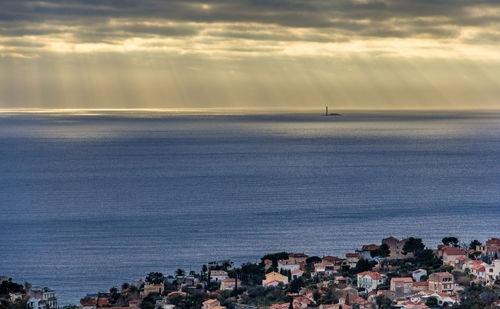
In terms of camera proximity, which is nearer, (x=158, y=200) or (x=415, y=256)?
(x=415, y=256)

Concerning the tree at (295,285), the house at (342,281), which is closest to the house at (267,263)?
the tree at (295,285)

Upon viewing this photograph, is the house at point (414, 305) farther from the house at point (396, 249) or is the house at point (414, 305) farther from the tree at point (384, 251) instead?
the tree at point (384, 251)

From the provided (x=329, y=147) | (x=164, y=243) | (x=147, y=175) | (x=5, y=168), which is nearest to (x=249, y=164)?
(x=147, y=175)

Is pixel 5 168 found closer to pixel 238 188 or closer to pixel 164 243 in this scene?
pixel 238 188

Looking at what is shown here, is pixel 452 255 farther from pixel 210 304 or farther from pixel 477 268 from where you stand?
pixel 210 304

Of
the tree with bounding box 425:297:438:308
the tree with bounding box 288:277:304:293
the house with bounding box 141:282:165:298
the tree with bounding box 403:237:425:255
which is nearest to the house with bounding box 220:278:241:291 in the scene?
the tree with bounding box 288:277:304:293

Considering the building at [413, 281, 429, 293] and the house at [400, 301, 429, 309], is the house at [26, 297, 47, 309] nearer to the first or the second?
the house at [400, 301, 429, 309]

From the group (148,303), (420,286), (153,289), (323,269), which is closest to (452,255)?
(420,286)
